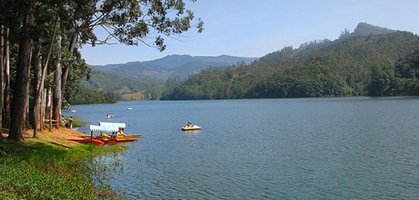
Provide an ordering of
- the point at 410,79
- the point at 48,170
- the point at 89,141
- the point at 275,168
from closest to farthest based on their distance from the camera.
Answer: the point at 48,170
the point at 275,168
the point at 89,141
the point at 410,79

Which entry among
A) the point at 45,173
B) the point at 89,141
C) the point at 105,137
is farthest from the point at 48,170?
the point at 105,137

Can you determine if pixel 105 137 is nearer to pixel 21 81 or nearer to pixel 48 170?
pixel 21 81

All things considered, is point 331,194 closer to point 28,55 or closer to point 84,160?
point 84,160

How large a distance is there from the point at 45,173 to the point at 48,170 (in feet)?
7.56

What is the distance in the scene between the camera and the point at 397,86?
19125 centimetres

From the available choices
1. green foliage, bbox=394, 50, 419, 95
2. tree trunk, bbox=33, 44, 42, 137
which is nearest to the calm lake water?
tree trunk, bbox=33, 44, 42, 137

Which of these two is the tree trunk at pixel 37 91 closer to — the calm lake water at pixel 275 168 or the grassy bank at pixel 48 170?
the grassy bank at pixel 48 170

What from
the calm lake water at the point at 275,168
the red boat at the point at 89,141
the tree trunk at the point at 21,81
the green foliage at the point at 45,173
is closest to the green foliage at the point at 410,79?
the calm lake water at the point at 275,168

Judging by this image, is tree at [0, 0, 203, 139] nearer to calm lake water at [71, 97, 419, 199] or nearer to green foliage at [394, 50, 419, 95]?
calm lake water at [71, 97, 419, 199]

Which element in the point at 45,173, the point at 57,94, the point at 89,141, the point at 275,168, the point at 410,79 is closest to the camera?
the point at 45,173

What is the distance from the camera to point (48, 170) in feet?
82.7

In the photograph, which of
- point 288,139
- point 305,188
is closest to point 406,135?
point 288,139

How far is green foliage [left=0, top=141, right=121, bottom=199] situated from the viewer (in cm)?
1689

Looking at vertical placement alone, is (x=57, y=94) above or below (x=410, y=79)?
below
